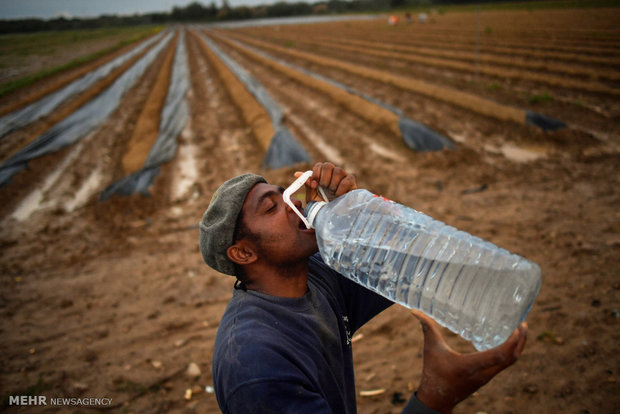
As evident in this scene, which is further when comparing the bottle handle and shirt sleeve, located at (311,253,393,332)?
shirt sleeve, located at (311,253,393,332)

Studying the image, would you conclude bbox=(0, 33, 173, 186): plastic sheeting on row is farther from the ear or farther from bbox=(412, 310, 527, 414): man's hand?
bbox=(412, 310, 527, 414): man's hand

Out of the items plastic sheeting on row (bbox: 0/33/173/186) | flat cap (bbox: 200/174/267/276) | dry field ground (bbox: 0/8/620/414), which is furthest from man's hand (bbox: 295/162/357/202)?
plastic sheeting on row (bbox: 0/33/173/186)

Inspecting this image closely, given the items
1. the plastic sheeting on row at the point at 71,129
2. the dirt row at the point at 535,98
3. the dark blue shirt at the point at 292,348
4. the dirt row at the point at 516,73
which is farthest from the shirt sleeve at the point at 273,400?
the dirt row at the point at 516,73

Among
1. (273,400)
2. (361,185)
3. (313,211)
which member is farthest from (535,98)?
(273,400)

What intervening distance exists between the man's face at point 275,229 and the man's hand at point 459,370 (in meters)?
0.63

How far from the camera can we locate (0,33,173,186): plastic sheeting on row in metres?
8.57

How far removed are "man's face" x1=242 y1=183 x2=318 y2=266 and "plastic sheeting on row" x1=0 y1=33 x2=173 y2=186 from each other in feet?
29.5

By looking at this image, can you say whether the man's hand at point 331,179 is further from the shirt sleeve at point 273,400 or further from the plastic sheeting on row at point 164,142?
the plastic sheeting on row at point 164,142

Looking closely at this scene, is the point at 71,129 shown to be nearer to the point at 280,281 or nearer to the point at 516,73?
the point at 280,281

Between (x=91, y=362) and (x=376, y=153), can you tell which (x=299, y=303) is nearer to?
(x=91, y=362)

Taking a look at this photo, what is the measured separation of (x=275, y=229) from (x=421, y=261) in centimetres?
87

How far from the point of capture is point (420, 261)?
1898mm

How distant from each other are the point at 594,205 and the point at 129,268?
22.1 ft

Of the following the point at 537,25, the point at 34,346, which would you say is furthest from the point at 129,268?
the point at 537,25
